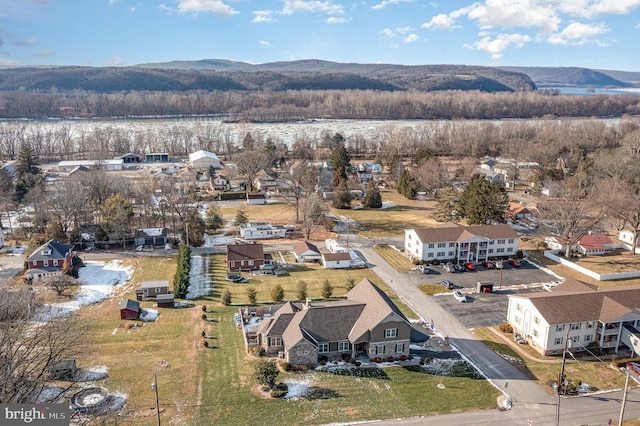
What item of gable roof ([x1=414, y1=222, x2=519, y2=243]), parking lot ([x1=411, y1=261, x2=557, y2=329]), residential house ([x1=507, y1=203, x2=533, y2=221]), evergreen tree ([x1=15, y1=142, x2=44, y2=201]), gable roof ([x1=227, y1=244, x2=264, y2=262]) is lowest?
parking lot ([x1=411, y1=261, x2=557, y2=329])

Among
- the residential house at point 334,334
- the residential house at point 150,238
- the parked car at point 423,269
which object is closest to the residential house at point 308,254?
the parked car at point 423,269

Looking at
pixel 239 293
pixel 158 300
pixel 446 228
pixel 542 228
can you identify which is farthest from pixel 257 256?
pixel 542 228

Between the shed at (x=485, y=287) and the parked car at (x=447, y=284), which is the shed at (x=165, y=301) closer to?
the parked car at (x=447, y=284)

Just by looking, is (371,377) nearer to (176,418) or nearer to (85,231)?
(176,418)

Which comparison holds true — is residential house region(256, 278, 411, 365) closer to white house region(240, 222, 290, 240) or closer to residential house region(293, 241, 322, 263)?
residential house region(293, 241, 322, 263)

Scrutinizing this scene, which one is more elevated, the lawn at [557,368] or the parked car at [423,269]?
the parked car at [423,269]

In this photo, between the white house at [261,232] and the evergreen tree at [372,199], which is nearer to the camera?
the white house at [261,232]

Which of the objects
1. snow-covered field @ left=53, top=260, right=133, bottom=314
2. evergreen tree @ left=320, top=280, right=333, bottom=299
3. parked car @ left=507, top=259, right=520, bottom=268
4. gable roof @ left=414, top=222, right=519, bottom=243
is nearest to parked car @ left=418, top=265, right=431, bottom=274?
gable roof @ left=414, top=222, right=519, bottom=243

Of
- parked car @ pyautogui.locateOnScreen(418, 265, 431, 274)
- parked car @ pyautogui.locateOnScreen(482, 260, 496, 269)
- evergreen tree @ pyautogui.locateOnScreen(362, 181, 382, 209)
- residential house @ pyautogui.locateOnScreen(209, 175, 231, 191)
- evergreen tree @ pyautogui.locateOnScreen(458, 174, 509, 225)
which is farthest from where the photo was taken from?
residential house @ pyautogui.locateOnScreen(209, 175, 231, 191)
